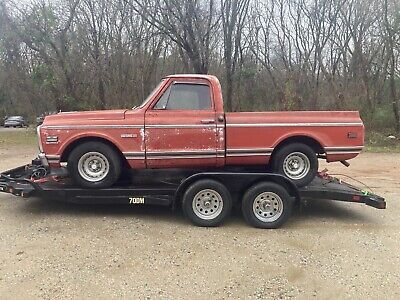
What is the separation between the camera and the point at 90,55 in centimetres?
1997

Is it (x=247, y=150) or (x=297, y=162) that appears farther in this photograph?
(x=297, y=162)

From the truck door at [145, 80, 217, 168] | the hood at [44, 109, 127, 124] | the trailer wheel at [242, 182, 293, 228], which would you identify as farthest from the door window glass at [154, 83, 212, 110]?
the trailer wheel at [242, 182, 293, 228]

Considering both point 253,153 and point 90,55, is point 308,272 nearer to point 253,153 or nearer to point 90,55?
point 253,153

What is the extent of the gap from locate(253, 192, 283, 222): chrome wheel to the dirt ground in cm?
24

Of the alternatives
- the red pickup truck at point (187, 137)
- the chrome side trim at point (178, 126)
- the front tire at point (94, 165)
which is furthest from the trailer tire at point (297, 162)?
the front tire at point (94, 165)

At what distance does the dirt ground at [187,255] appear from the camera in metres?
3.41

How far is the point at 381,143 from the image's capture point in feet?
52.1

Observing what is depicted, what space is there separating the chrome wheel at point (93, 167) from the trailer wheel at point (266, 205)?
2177mm

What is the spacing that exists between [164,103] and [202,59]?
551 inches

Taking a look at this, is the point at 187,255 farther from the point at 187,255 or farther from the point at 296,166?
the point at 296,166

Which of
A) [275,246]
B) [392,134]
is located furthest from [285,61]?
[275,246]

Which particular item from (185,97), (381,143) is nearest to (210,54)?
(381,143)

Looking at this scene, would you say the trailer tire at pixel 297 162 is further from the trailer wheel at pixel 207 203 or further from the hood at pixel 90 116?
the hood at pixel 90 116

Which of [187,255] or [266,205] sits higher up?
[266,205]
